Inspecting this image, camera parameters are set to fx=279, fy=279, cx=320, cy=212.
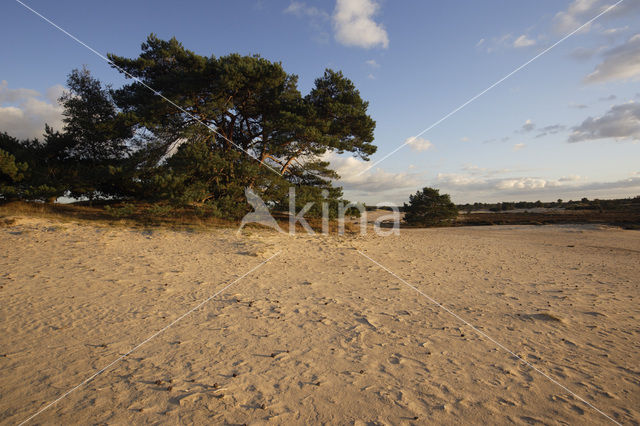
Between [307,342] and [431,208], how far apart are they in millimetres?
28406

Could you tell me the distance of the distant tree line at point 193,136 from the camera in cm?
1496

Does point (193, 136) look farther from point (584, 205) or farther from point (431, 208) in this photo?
point (584, 205)

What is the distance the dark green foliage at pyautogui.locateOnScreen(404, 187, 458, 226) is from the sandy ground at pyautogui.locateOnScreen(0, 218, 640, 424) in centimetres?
2043

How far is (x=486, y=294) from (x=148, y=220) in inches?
635

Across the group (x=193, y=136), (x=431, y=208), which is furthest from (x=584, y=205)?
(x=193, y=136)

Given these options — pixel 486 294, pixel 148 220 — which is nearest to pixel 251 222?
pixel 148 220

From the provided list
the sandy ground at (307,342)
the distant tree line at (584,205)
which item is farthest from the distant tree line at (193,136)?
the distant tree line at (584,205)

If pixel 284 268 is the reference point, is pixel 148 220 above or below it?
above

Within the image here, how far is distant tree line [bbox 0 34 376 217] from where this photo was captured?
15.0m

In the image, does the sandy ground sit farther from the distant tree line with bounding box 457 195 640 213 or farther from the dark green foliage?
the distant tree line with bounding box 457 195 640 213

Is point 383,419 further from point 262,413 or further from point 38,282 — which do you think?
point 38,282

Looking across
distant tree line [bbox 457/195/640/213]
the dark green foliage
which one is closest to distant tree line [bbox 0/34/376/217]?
the dark green foliage

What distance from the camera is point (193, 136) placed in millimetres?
15773

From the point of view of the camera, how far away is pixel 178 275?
26.8 feet
